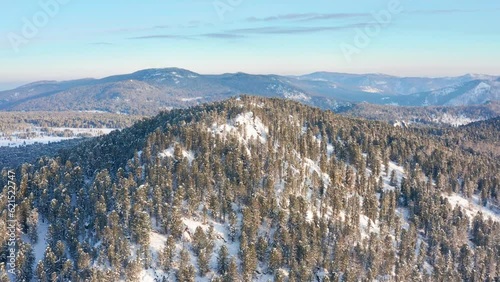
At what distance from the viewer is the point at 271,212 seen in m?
156

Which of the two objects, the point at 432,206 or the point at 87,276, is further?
the point at 432,206

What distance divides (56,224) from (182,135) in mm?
73809

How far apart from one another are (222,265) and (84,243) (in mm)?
45999

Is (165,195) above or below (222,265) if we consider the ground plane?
above

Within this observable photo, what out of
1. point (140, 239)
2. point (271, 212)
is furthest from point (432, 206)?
point (140, 239)

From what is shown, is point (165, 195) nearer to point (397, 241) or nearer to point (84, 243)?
point (84, 243)

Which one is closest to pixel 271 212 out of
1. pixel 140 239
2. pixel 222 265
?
pixel 222 265

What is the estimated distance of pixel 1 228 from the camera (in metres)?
128

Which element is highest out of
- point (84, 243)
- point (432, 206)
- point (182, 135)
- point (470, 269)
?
point (182, 135)

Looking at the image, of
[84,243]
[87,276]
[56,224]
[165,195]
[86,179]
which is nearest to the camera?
[87,276]

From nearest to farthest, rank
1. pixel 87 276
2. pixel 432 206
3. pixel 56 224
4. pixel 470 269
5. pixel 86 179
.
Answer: pixel 87 276
pixel 56 224
pixel 470 269
pixel 86 179
pixel 432 206

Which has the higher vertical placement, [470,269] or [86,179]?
[86,179]

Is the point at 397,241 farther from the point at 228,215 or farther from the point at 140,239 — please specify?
the point at 140,239

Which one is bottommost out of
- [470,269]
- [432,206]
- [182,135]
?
[470,269]
